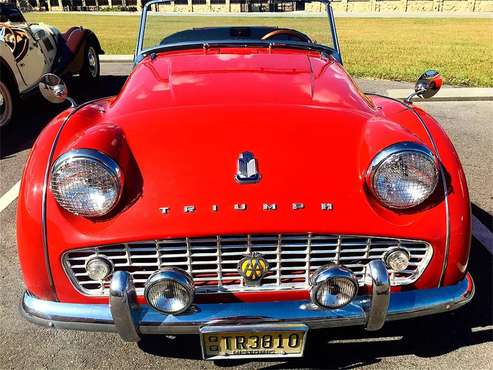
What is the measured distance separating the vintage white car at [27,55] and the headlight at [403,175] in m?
5.04

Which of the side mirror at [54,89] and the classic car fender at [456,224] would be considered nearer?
the classic car fender at [456,224]

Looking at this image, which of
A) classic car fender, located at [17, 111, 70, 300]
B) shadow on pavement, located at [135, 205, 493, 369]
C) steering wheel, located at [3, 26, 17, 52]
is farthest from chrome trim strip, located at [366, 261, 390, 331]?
steering wheel, located at [3, 26, 17, 52]

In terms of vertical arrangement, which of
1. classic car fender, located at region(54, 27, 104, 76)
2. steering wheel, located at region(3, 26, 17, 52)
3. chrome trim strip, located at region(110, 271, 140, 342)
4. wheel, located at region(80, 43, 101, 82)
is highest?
steering wheel, located at region(3, 26, 17, 52)

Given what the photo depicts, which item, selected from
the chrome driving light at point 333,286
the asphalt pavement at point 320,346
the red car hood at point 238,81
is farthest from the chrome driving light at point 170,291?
the red car hood at point 238,81

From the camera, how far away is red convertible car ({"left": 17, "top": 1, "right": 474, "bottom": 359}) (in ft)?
5.91

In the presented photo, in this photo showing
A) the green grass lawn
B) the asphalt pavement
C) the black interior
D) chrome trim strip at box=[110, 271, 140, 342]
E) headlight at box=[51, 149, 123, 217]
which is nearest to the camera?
chrome trim strip at box=[110, 271, 140, 342]

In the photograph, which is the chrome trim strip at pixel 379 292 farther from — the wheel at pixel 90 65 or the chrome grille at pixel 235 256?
the wheel at pixel 90 65

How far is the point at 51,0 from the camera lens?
46.2m

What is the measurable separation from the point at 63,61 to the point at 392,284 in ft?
20.3

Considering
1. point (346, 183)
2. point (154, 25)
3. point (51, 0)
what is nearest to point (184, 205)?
point (346, 183)

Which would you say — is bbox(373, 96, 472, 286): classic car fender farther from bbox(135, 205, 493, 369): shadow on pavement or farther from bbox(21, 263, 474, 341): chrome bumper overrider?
bbox(135, 205, 493, 369): shadow on pavement

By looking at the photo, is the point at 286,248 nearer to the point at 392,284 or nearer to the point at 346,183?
the point at 346,183

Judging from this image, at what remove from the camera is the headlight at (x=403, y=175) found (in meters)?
1.86

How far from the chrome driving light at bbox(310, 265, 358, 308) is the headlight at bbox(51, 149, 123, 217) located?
85 cm
